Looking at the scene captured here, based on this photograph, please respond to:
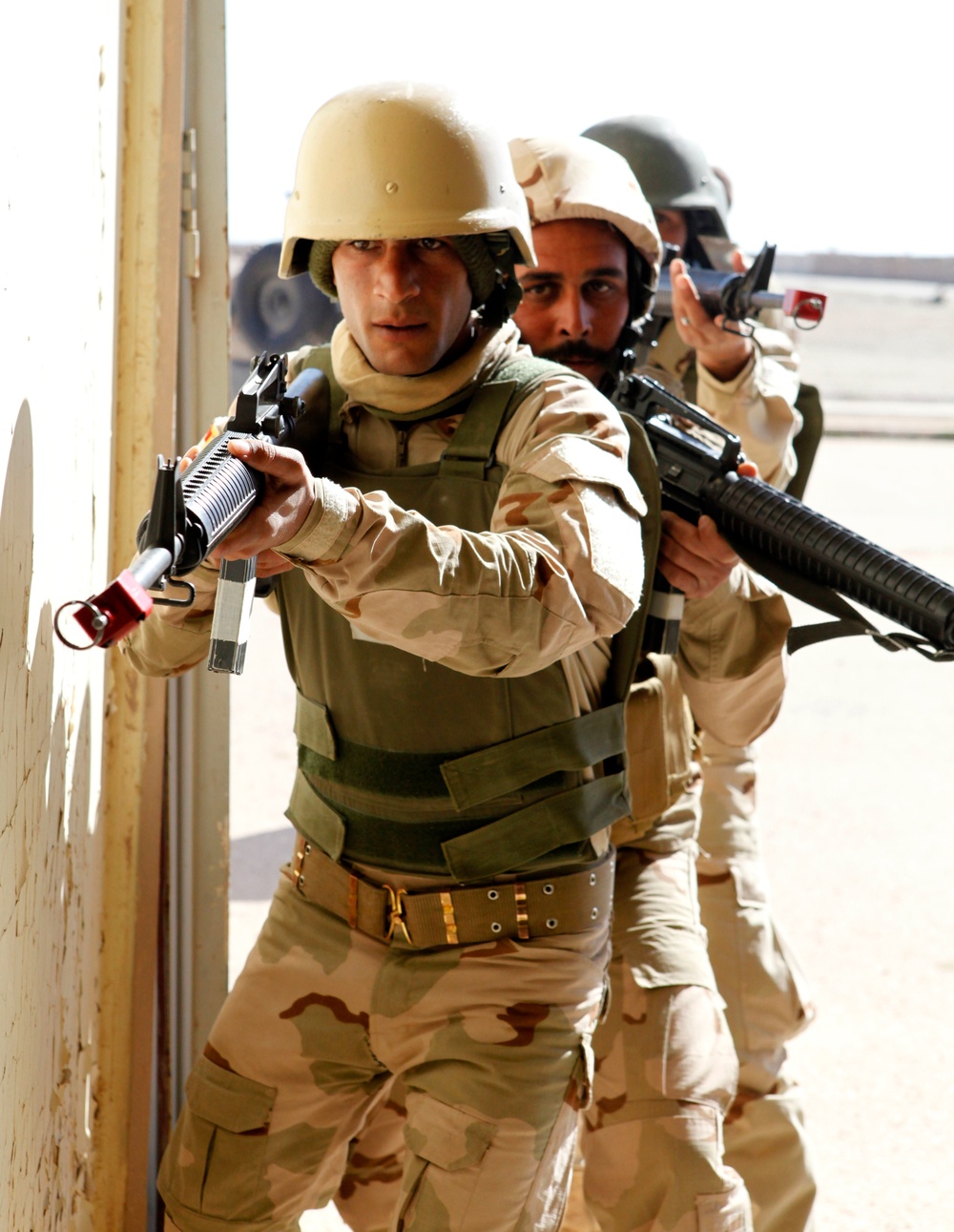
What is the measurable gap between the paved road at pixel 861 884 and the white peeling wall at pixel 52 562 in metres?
1.26

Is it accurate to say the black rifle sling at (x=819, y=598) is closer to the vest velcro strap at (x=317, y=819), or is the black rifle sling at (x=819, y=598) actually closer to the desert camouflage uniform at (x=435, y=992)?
the desert camouflage uniform at (x=435, y=992)

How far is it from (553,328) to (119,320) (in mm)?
729

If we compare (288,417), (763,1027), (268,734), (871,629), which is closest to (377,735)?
(288,417)

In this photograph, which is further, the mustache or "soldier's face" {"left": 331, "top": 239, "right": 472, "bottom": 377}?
the mustache

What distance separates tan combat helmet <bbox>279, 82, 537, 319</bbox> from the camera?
1.90 meters

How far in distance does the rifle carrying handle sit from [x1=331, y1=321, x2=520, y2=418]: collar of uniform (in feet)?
1.61

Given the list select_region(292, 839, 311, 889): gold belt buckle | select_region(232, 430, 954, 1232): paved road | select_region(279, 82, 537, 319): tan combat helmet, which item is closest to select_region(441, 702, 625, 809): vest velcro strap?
select_region(292, 839, 311, 889): gold belt buckle

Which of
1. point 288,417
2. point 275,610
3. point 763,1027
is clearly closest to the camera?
point 288,417

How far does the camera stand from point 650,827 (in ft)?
7.97

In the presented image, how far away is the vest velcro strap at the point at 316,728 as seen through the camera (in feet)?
6.63

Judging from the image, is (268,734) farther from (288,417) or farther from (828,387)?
(828,387)

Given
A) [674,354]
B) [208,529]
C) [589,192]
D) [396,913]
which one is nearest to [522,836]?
[396,913]

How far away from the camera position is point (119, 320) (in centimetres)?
228

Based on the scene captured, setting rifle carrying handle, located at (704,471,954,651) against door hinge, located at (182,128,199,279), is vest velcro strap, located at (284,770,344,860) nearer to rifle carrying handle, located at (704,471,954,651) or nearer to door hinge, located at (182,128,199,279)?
rifle carrying handle, located at (704,471,954,651)
